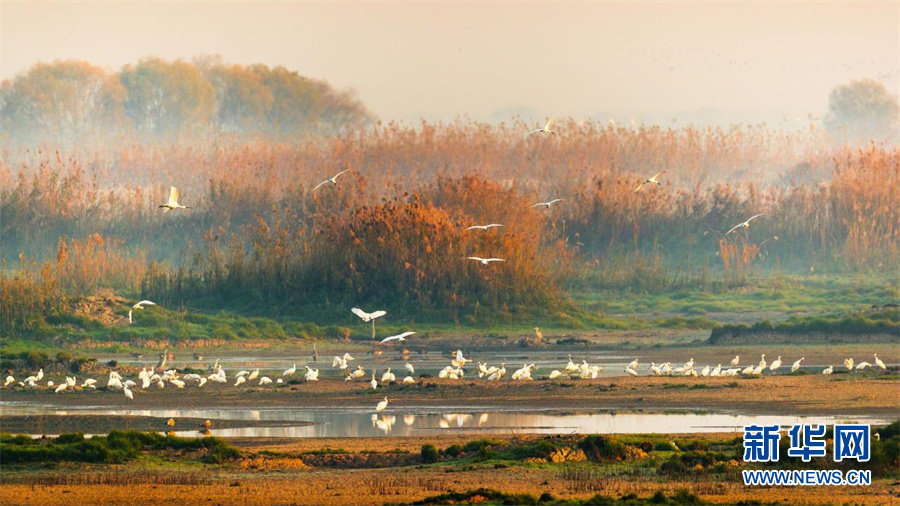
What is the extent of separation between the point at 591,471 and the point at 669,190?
1417 inches

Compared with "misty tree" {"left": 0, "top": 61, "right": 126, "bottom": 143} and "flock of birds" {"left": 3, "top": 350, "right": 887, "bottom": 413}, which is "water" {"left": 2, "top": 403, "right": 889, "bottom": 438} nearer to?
"flock of birds" {"left": 3, "top": 350, "right": 887, "bottom": 413}

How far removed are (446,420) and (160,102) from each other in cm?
7589

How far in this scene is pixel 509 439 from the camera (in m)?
18.1

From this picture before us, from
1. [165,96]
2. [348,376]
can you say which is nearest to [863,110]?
[165,96]

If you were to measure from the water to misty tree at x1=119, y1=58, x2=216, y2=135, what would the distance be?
71.5 m

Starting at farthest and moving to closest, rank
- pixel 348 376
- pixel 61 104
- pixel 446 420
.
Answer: pixel 61 104, pixel 348 376, pixel 446 420

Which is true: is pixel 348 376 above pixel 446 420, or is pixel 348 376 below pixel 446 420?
below

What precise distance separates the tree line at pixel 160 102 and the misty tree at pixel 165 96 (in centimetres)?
6

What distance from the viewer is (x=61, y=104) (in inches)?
3580

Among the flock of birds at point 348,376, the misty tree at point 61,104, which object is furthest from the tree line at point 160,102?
the flock of birds at point 348,376

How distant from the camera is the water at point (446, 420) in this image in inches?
770

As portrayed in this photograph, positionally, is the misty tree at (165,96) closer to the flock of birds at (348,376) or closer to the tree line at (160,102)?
the tree line at (160,102)

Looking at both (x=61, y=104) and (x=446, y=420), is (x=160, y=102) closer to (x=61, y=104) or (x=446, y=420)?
(x=61, y=104)

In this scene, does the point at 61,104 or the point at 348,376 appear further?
the point at 61,104
